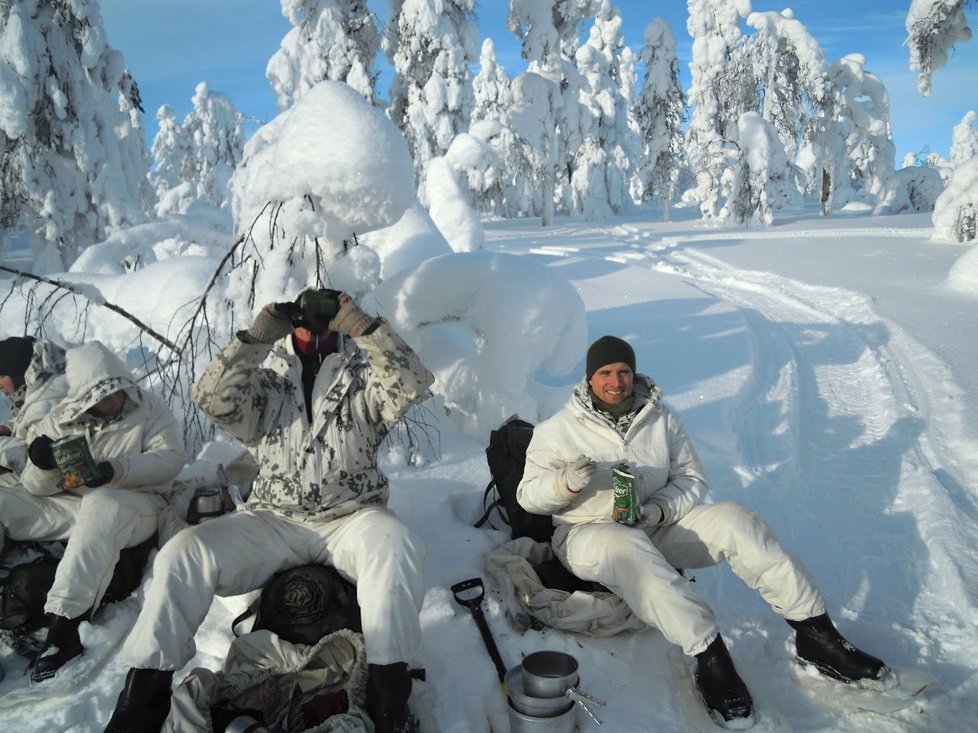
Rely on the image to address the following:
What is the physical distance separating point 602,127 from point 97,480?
3803 centimetres

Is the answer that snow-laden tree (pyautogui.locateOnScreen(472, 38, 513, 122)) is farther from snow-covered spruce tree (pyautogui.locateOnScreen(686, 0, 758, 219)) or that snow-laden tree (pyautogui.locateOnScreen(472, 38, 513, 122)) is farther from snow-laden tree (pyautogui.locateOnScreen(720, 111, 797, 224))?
snow-laden tree (pyautogui.locateOnScreen(720, 111, 797, 224))

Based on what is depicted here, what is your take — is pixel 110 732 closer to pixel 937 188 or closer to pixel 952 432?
pixel 952 432

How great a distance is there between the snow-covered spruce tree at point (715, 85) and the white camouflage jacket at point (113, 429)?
27958 mm

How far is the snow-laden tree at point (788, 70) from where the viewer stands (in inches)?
1038

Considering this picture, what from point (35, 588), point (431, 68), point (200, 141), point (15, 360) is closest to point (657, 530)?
point (35, 588)

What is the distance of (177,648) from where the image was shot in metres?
2.26

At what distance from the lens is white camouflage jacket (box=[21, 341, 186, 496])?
3.17 m

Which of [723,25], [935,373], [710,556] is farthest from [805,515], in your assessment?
[723,25]

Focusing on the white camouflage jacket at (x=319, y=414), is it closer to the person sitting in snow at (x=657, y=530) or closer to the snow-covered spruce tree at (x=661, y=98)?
the person sitting in snow at (x=657, y=530)

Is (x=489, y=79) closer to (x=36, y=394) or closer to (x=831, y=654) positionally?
(x=36, y=394)

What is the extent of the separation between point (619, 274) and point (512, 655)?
12239mm

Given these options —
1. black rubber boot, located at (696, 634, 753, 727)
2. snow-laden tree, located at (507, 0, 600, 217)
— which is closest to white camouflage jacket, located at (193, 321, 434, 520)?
black rubber boot, located at (696, 634, 753, 727)

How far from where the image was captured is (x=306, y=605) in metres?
2.57

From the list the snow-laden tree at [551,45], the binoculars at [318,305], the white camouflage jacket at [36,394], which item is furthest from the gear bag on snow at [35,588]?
the snow-laden tree at [551,45]
